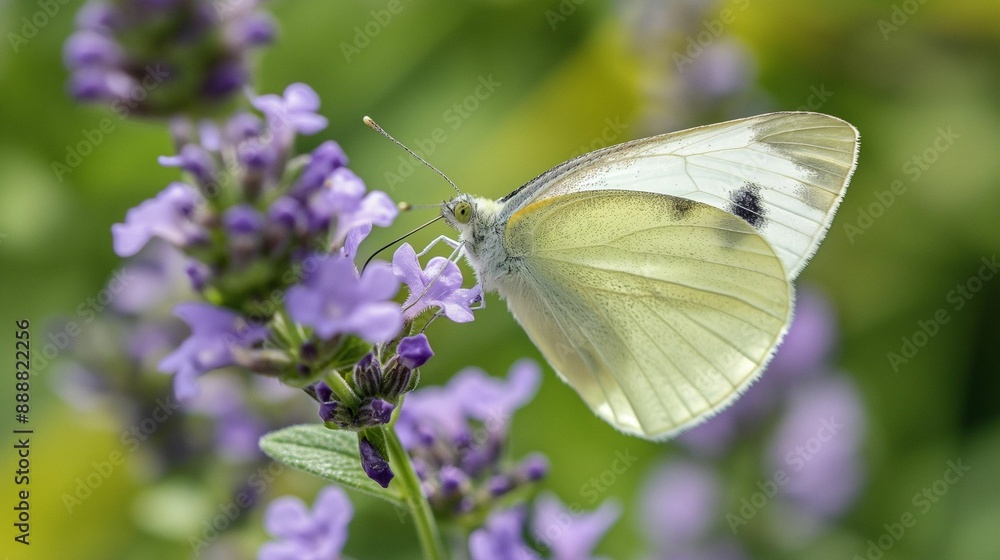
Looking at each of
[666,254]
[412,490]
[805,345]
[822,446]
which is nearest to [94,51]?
[412,490]

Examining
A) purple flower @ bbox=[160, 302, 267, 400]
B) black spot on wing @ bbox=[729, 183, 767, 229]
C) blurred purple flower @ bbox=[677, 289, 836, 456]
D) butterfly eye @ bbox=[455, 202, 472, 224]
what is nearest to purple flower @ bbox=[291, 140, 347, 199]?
purple flower @ bbox=[160, 302, 267, 400]

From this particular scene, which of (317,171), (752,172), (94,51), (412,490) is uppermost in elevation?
(94,51)

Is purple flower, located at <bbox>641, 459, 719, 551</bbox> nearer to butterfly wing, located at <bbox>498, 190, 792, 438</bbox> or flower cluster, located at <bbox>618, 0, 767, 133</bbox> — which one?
butterfly wing, located at <bbox>498, 190, 792, 438</bbox>

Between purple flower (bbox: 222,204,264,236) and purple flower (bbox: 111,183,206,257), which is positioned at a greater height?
purple flower (bbox: 111,183,206,257)

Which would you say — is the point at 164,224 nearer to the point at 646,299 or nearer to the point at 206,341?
the point at 206,341

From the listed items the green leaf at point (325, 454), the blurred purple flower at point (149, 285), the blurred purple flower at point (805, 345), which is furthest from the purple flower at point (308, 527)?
the blurred purple flower at point (805, 345)

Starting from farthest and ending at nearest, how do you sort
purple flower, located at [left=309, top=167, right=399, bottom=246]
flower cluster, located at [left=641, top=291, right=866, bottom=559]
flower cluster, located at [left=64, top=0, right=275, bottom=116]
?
flower cluster, located at [left=641, top=291, right=866, bottom=559], purple flower, located at [left=309, top=167, right=399, bottom=246], flower cluster, located at [left=64, top=0, right=275, bottom=116]

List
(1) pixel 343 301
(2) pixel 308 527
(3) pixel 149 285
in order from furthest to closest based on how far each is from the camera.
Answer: (3) pixel 149 285 < (2) pixel 308 527 < (1) pixel 343 301
